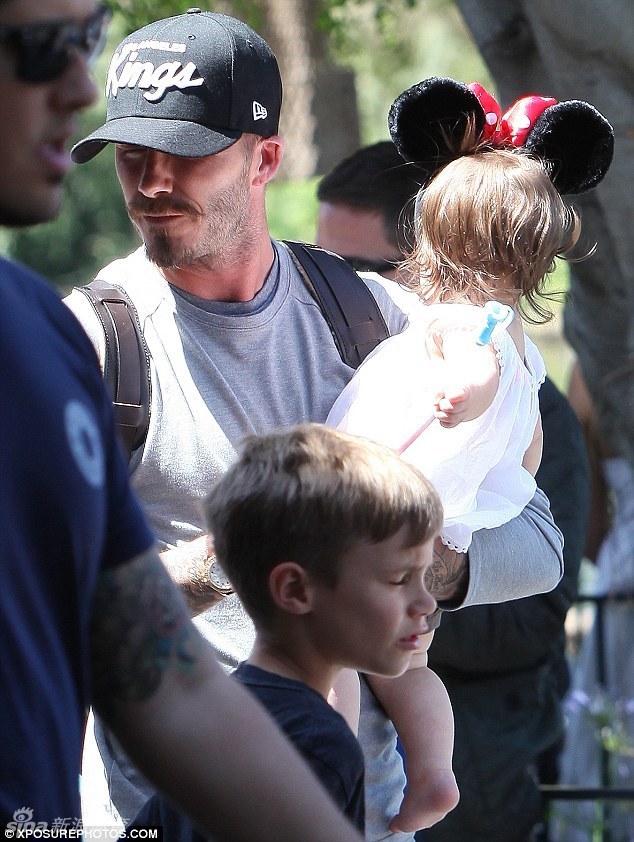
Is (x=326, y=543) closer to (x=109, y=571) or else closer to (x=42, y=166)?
(x=109, y=571)

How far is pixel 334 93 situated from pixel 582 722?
4.13 meters

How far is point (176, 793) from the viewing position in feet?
4.19

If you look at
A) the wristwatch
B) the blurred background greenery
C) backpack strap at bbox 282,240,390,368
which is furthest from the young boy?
the blurred background greenery

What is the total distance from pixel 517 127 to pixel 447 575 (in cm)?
103

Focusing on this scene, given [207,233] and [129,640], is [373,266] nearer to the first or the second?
[207,233]

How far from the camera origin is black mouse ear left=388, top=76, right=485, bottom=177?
2.56 metres

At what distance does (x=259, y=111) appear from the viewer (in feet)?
8.04

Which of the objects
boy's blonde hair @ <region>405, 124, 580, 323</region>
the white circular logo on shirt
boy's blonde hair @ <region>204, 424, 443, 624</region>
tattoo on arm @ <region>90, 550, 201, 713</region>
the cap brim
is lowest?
boy's blonde hair @ <region>204, 424, 443, 624</region>

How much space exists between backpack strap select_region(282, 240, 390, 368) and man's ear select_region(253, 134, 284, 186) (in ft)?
0.68

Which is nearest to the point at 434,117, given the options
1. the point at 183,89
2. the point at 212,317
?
the point at 183,89

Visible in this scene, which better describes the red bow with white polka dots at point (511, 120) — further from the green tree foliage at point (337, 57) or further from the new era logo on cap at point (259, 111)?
the green tree foliage at point (337, 57)

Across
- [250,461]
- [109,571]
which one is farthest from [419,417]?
[109,571]

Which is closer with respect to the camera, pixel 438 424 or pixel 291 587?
pixel 291 587

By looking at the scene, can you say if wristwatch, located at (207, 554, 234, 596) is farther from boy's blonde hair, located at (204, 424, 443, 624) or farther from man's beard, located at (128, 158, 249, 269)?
man's beard, located at (128, 158, 249, 269)
